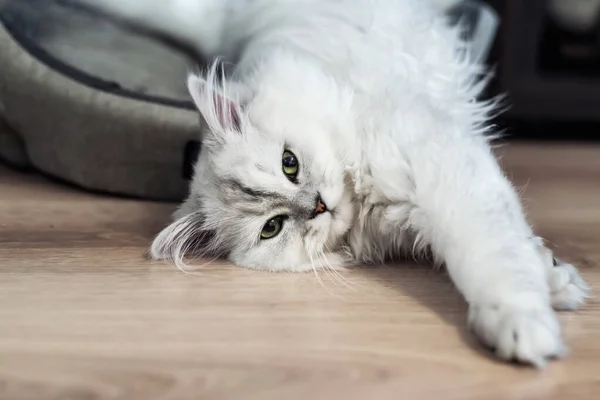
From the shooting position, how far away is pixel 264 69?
1312 mm

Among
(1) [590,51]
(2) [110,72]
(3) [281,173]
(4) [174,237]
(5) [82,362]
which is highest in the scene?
(1) [590,51]

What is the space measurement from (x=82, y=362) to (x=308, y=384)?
0.30m

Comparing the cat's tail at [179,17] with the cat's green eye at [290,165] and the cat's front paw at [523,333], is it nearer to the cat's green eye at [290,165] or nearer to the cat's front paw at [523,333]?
the cat's green eye at [290,165]

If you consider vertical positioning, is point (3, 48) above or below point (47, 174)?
above

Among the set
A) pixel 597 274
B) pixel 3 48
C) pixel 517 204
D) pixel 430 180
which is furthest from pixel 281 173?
pixel 3 48

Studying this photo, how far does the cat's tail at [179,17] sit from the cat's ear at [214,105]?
61cm

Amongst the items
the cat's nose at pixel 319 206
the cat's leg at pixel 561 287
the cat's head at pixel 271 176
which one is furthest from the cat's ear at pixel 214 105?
the cat's leg at pixel 561 287

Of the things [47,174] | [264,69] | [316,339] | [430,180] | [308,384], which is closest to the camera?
[308,384]

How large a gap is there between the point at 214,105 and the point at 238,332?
0.44m

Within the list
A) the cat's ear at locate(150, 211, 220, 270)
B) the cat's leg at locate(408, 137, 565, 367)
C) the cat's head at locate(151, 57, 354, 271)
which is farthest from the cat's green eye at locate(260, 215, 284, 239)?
the cat's leg at locate(408, 137, 565, 367)

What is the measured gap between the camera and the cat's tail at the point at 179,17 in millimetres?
1740

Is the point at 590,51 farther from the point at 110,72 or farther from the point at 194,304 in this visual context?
the point at 194,304

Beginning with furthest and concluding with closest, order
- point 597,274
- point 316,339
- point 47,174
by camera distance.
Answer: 1. point 47,174
2. point 597,274
3. point 316,339

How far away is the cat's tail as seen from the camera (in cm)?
174
